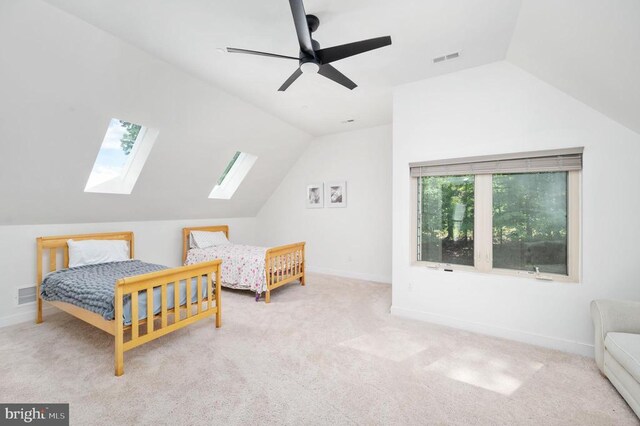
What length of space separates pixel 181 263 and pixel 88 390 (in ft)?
10.4

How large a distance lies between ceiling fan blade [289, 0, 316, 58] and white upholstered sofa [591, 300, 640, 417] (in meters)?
2.98

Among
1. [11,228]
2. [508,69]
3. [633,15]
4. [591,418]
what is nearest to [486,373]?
[591,418]

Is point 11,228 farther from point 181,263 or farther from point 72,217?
point 181,263

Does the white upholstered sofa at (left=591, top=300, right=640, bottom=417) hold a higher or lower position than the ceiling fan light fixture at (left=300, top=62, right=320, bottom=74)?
lower

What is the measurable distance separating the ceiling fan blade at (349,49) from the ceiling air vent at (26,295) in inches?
167

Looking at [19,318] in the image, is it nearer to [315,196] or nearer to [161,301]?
[161,301]

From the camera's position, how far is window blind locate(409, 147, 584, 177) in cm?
265

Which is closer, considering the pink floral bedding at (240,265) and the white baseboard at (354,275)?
the pink floral bedding at (240,265)

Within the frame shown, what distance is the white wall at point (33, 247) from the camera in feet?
10.2

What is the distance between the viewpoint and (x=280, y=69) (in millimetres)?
2992

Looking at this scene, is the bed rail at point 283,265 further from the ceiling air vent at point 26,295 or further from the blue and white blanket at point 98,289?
the ceiling air vent at point 26,295

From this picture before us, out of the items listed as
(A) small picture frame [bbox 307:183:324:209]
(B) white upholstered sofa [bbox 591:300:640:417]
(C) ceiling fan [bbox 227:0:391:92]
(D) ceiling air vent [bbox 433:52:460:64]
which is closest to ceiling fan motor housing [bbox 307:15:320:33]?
(C) ceiling fan [bbox 227:0:391:92]

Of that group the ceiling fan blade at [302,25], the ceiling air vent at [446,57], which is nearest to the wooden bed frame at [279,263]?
the ceiling fan blade at [302,25]

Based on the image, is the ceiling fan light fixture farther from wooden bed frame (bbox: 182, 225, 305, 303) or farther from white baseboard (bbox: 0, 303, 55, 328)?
white baseboard (bbox: 0, 303, 55, 328)
